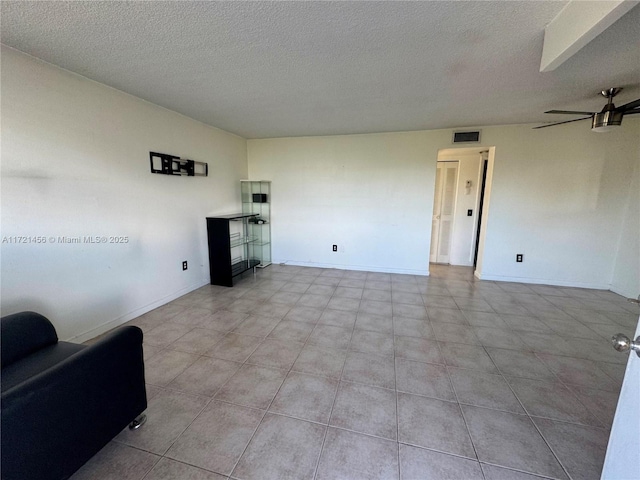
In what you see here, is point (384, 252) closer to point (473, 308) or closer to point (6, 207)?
point (473, 308)

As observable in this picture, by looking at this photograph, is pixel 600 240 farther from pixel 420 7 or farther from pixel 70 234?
pixel 70 234

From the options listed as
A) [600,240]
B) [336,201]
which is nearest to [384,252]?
[336,201]

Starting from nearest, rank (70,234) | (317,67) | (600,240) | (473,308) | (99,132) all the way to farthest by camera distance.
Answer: (317,67) → (70,234) → (99,132) → (473,308) → (600,240)

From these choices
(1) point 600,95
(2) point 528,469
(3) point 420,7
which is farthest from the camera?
(1) point 600,95

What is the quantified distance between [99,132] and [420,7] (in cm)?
276

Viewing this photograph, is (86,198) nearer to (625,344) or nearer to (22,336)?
(22,336)

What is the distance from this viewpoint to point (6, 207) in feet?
5.98

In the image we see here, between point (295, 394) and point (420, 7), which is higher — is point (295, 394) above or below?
below

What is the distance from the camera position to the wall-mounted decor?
2941 mm

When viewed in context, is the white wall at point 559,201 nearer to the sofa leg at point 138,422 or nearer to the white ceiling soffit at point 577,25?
the white ceiling soffit at point 577,25

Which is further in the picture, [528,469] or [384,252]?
[384,252]

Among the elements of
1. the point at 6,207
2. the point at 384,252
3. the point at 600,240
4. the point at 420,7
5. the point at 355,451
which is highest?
the point at 420,7

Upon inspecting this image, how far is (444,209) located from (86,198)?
536cm

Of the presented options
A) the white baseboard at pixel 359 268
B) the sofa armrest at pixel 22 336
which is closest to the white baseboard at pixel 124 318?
the sofa armrest at pixel 22 336
